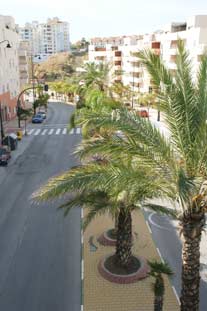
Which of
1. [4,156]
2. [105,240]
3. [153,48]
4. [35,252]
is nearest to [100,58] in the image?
[153,48]

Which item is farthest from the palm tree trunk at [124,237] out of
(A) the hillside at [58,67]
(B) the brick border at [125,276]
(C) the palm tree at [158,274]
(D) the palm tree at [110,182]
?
(A) the hillside at [58,67]

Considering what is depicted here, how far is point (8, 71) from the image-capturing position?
169 ft

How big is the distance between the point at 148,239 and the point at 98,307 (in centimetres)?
502

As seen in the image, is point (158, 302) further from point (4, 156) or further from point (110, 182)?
point (4, 156)

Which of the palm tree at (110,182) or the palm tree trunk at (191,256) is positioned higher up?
the palm tree at (110,182)

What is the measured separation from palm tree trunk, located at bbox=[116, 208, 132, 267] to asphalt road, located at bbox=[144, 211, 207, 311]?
76.6 inches

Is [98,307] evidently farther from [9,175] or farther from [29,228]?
[9,175]

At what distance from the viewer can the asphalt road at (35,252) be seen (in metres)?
12.3

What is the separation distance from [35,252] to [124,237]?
14.8ft

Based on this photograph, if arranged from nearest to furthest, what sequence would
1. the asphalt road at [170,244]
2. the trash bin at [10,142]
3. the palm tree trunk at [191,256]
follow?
1. the palm tree trunk at [191,256]
2. the asphalt road at [170,244]
3. the trash bin at [10,142]

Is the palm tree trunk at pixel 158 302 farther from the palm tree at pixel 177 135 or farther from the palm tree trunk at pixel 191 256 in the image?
the palm tree at pixel 177 135

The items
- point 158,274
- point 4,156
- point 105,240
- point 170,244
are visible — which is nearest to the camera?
point 158,274

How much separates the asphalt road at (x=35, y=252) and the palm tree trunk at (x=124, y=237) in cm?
180

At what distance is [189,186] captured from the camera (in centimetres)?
716
